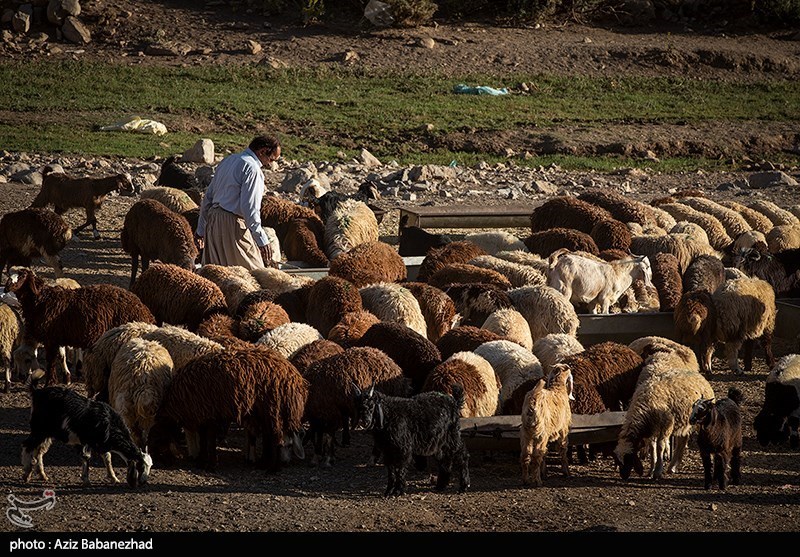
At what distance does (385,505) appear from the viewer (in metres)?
8.75

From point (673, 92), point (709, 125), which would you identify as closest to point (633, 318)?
point (709, 125)

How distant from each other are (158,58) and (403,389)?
22.4m

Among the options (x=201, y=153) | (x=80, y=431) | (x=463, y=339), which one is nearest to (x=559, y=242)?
(x=463, y=339)

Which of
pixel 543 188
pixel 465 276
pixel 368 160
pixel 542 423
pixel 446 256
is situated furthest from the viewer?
pixel 368 160

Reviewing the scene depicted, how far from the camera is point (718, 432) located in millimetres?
9250

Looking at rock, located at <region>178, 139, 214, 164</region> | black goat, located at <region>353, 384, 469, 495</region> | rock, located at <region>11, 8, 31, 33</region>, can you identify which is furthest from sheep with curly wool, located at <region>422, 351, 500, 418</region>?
rock, located at <region>11, 8, 31, 33</region>

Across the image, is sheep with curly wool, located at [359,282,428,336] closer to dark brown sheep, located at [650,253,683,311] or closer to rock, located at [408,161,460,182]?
dark brown sheep, located at [650,253,683,311]

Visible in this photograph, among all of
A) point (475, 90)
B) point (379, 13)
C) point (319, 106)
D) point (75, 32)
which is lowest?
point (319, 106)

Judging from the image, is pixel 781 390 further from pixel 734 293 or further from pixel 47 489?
pixel 47 489

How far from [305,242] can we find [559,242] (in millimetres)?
2998

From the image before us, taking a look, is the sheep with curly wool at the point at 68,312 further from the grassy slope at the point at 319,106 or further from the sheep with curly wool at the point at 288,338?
the grassy slope at the point at 319,106

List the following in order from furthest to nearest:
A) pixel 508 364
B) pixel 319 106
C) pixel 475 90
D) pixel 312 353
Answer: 1. pixel 475 90
2. pixel 319 106
3. pixel 508 364
4. pixel 312 353

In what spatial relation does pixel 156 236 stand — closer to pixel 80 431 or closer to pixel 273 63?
pixel 80 431

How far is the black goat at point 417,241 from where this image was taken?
15812 mm
